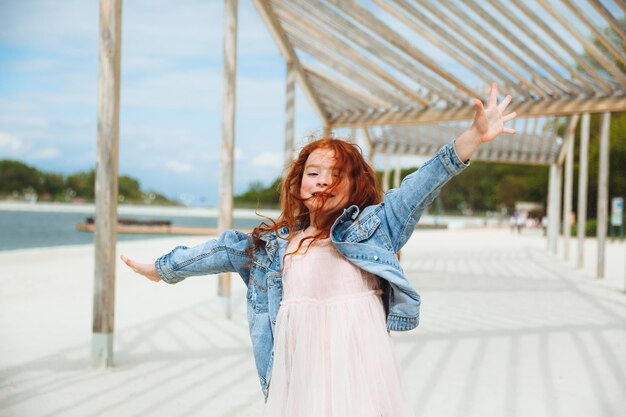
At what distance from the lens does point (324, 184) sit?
2.05 meters

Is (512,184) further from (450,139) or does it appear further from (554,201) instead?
(450,139)

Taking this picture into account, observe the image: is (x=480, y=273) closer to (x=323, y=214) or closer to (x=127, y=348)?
(x=127, y=348)

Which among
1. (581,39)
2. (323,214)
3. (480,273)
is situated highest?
Answer: (581,39)

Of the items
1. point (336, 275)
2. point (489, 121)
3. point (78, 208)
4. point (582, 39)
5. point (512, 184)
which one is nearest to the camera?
point (489, 121)

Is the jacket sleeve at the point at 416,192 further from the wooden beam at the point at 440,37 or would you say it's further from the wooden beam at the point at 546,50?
the wooden beam at the point at 440,37

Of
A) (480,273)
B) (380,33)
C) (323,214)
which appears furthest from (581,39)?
(480,273)

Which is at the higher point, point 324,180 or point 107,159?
point 107,159

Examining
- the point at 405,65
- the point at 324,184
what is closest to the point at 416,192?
the point at 324,184

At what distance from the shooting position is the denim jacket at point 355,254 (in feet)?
6.27

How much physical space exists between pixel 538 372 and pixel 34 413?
321 centimetres

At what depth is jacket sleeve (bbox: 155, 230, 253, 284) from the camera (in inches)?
85.5

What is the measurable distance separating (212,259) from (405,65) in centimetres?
563

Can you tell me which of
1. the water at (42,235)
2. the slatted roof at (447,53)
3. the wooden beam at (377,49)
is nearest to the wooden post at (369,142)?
the slatted roof at (447,53)

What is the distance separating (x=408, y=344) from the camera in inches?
Answer: 213
